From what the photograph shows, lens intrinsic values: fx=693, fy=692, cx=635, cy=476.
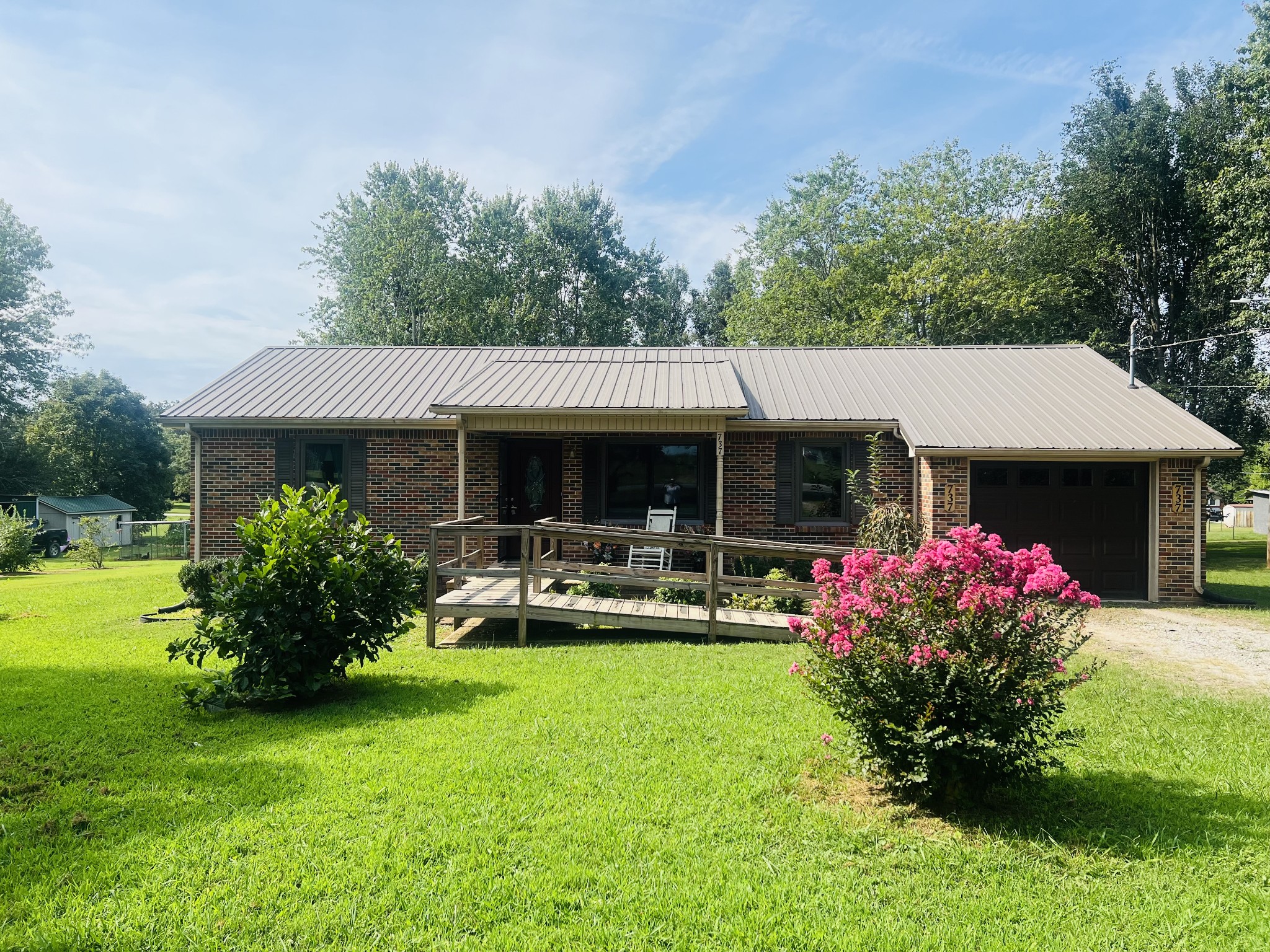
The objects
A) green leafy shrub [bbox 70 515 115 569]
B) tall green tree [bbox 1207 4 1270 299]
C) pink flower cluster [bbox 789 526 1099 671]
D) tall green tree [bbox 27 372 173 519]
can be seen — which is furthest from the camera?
tall green tree [bbox 27 372 173 519]

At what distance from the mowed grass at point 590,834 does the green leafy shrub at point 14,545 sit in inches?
657

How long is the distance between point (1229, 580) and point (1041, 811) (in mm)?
15778

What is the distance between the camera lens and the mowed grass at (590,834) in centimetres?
297

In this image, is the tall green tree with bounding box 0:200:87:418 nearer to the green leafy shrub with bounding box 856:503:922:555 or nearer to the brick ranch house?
the brick ranch house

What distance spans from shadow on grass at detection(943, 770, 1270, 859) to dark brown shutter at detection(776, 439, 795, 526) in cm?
818

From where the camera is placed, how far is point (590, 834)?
3717 mm

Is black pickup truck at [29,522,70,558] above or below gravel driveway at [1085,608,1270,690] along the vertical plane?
below

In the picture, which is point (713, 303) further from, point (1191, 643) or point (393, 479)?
point (1191, 643)

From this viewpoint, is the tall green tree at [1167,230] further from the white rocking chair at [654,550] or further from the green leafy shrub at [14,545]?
the green leafy shrub at [14,545]

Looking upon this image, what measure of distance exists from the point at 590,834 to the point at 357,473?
10.8 meters

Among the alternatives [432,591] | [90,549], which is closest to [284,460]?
[432,591]

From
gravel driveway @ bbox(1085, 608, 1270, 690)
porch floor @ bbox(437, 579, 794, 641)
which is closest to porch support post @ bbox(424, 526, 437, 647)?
porch floor @ bbox(437, 579, 794, 641)

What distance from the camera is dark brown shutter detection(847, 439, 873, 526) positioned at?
12.6 metres

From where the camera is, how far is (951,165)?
29922 mm
